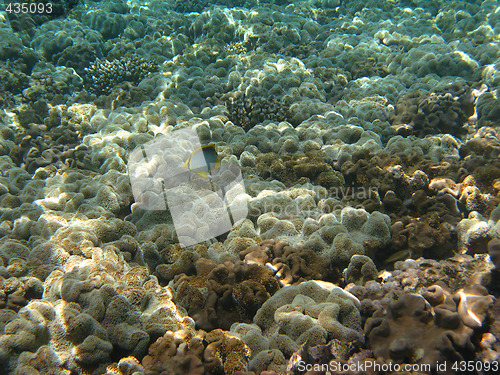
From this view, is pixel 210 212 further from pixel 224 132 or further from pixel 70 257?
pixel 224 132

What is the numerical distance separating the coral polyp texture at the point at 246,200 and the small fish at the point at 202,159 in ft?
0.07

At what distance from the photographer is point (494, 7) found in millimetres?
8477

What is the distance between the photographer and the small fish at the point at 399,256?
9.80ft

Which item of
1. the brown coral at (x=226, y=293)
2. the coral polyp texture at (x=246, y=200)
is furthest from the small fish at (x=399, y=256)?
the brown coral at (x=226, y=293)

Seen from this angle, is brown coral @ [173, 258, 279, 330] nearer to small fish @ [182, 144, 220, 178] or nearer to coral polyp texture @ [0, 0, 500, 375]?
coral polyp texture @ [0, 0, 500, 375]

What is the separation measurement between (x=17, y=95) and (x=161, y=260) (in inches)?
217

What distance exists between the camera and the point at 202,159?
3307 mm

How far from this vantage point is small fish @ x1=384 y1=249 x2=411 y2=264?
299 centimetres

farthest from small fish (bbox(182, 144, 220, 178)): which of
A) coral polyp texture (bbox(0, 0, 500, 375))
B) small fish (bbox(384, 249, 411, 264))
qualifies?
small fish (bbox(384, 249, 411, 264))

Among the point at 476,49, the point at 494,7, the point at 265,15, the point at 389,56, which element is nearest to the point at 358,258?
the point at 389,56

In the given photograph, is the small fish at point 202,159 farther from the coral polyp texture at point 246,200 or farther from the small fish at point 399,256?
the small fish at point 399,256

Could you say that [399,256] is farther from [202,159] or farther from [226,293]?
[202,159]

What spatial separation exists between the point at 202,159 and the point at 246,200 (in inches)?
27.2

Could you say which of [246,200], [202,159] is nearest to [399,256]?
[246,200]
